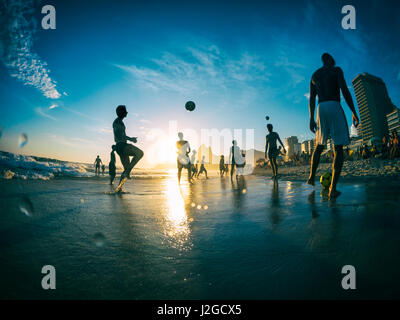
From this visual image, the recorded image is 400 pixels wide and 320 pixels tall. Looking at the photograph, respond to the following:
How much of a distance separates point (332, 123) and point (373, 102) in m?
152

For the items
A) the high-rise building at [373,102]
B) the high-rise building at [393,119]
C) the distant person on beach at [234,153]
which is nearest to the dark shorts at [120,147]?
the distant person on beach at [234,153]

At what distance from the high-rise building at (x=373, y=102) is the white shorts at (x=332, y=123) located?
143 metres

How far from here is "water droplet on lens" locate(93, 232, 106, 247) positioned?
4.57 ft

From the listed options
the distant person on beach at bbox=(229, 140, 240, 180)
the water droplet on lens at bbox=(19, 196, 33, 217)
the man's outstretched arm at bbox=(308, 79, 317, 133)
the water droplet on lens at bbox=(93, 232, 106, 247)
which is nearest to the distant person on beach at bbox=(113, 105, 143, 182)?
the water droplet on lens at bbox=(19, 196, 33, 217)

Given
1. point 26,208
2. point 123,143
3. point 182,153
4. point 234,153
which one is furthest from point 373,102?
point 26,208

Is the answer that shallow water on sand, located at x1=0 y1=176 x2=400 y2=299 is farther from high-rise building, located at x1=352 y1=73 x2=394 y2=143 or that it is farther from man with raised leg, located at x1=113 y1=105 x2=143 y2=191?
high-rise building, located at x1=352 y1=73 x2=394 y2=143

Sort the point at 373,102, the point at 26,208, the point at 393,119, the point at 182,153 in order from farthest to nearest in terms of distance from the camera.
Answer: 1. the point at 373,102
2. the point at 393,119
3. the point at 182,153
4. the point at 26,208

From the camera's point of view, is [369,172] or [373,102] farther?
[373,102]

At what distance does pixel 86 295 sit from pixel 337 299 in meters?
1.09

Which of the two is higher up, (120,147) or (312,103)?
(312,103)

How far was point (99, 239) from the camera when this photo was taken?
148 centimetres

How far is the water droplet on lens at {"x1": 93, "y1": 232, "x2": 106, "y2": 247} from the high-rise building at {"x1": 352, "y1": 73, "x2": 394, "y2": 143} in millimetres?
147144

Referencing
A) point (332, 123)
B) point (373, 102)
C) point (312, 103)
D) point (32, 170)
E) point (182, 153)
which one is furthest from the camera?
point (373, 102)

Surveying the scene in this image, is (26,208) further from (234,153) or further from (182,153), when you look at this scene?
(234,153)
